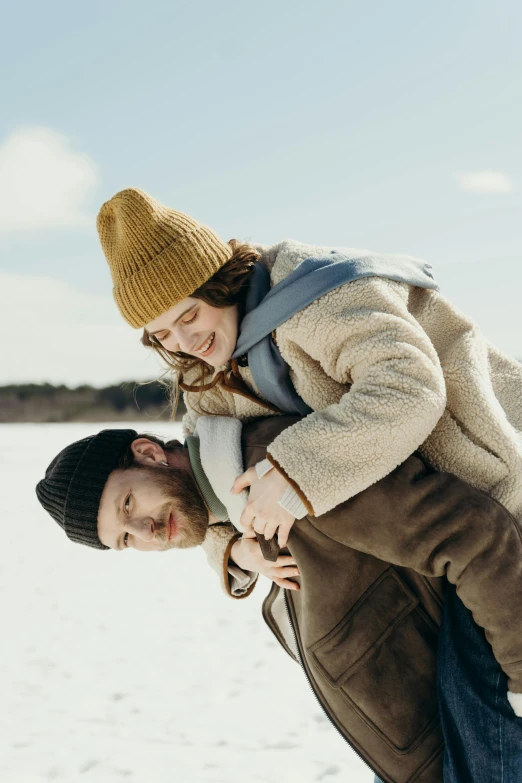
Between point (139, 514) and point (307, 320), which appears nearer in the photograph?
point (307, 320)

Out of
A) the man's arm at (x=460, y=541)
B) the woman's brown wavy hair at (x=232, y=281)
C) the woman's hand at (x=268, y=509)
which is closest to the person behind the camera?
the man's arm at (x=460, y=541)

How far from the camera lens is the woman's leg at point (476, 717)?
164 cm

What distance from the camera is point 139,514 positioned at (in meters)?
2.33

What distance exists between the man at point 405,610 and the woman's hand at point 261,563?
65 millimetres

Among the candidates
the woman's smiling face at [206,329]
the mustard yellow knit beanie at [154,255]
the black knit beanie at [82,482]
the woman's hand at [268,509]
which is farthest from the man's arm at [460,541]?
the black knit beanie at [82,482]

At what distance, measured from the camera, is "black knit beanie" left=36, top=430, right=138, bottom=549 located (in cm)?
233

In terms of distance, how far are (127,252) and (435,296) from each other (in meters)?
0.91

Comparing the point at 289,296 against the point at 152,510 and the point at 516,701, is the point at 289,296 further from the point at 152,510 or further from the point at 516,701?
the point at 516,701

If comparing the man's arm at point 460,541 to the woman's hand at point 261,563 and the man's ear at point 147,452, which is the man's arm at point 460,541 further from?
the man's ear at point 147,452

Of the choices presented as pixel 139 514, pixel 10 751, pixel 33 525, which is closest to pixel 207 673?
pixel 10 751

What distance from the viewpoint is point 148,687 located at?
4.20 m

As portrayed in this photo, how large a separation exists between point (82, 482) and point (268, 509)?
853 millimetres

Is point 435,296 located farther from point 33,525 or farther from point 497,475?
point 33,525

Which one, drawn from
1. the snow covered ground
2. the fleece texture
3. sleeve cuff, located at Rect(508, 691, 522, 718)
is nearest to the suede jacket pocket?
sleeve cuff, located at Rect(508, 691, 522, 718)
